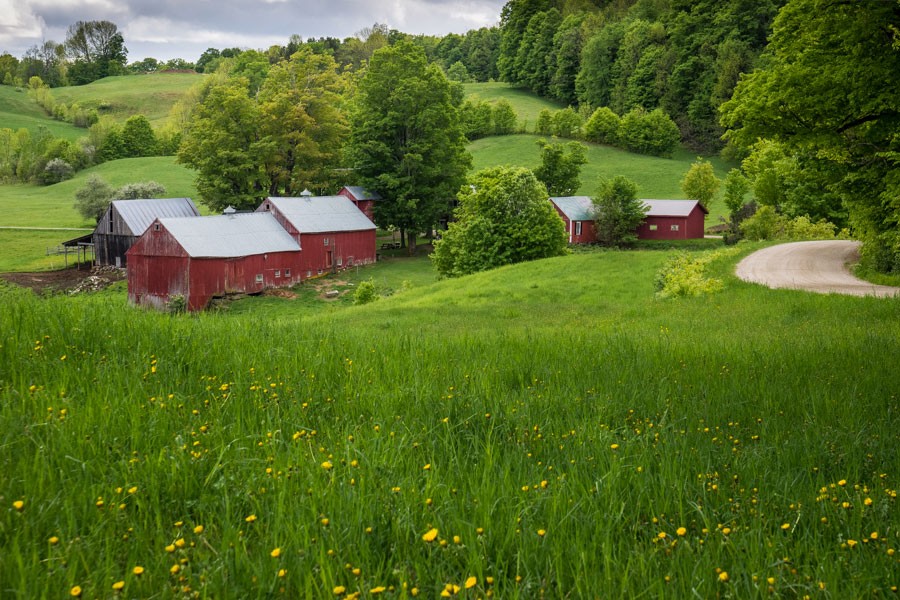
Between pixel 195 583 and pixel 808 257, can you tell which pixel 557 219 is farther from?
pixel 195 583

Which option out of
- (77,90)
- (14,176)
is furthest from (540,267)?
(77,90)

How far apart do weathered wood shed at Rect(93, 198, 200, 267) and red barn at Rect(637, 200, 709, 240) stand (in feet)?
134

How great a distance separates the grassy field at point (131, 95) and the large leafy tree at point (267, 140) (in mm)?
79064

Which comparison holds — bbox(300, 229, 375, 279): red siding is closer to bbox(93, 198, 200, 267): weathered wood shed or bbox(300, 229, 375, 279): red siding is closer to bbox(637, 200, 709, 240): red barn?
bbox(93, 198, 200, 267): weathered wood shed

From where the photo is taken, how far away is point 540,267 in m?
34.2

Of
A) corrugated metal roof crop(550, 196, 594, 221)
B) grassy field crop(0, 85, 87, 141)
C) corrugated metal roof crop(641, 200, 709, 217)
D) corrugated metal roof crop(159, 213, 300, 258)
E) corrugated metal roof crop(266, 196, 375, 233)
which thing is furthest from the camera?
grassy field crop(0, 85, 87, 141)

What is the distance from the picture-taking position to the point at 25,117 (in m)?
127

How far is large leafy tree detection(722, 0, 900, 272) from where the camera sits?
1302 centimetres

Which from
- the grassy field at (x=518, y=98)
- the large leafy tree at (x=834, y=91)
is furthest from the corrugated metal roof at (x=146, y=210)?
the grassy field at (x=518, y=98)

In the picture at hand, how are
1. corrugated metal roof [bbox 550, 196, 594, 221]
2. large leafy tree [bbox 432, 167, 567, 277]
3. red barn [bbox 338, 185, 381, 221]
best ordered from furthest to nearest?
1. corrugated metal roof [bbox 550, 196, 594, 221]
2. red barn [bbox 338, 185, 381, 221]
3. large leafy tree [bbox 432, 167, 567, 277]

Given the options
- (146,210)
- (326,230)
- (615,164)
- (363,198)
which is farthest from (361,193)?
(615,164)

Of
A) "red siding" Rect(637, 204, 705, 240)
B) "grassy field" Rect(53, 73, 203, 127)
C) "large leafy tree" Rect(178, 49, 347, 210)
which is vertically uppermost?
"grassy field" Rect(53, 73, 203, 127)

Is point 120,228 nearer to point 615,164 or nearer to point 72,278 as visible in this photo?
point 72,278

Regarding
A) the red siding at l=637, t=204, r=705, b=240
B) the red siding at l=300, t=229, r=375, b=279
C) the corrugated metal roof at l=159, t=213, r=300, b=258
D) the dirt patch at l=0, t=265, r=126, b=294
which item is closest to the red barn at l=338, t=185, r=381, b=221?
the red siding at l=300, t=229, r=375, b=279
